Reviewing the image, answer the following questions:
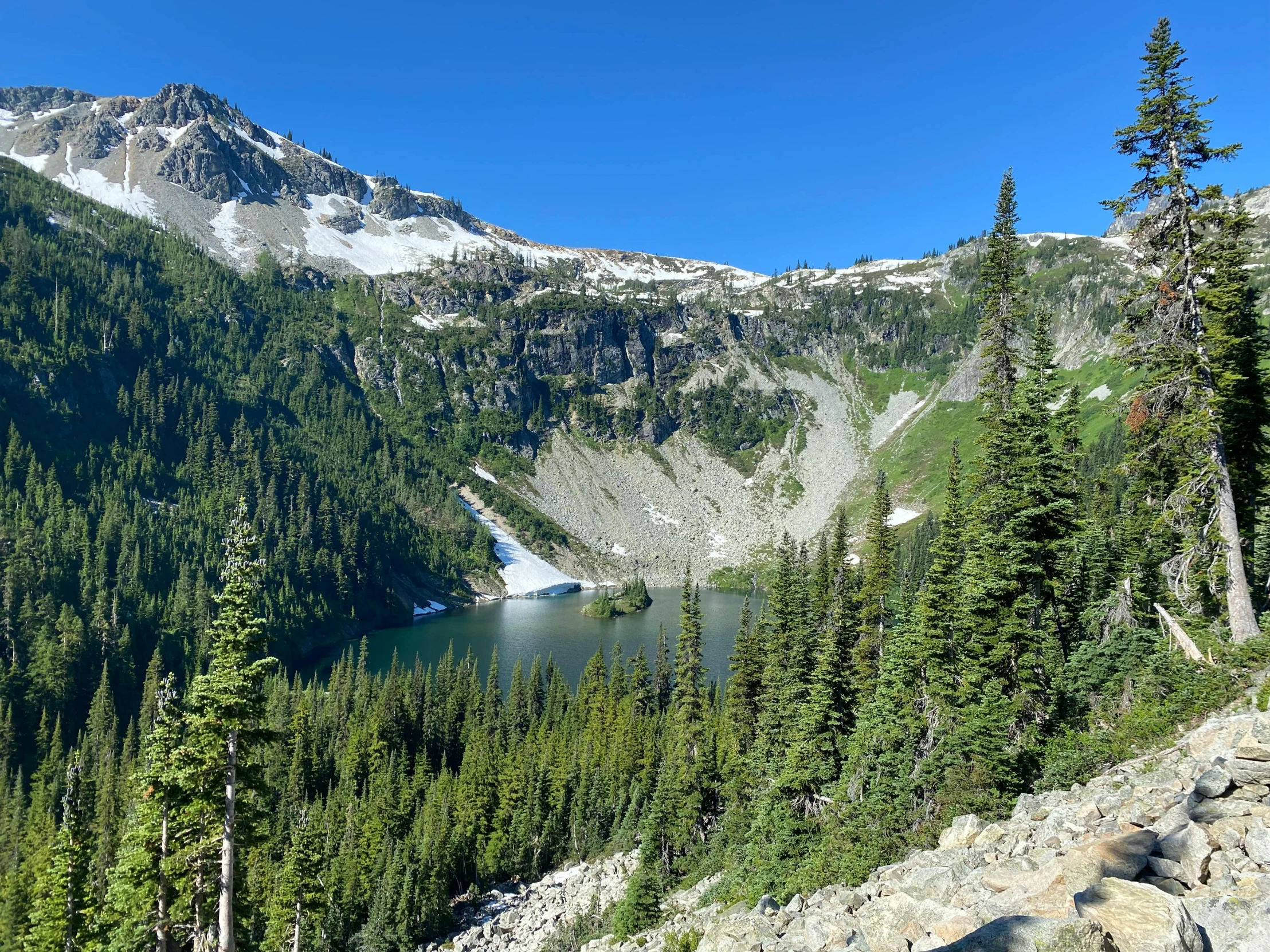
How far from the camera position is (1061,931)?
6078 millimetres

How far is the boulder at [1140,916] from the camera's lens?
5832 mm

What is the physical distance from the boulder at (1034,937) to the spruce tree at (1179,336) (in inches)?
628

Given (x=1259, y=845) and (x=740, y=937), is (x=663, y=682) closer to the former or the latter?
(x=740, y=937)

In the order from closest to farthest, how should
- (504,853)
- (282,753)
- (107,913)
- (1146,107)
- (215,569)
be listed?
(1146,107) < (107,913) < (504,853) < (282,753) < (215,569)

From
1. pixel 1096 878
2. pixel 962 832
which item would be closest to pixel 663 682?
pixel 962 832

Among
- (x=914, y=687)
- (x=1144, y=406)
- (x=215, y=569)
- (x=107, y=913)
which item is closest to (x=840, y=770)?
(x=914, y=687)

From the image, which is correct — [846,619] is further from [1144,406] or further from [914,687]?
[1144,406]

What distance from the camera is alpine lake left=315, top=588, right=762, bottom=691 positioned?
4862 inches

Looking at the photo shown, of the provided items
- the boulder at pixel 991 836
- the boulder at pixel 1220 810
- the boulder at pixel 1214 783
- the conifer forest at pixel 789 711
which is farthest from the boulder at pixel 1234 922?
the conifer forest at pixel 789 711

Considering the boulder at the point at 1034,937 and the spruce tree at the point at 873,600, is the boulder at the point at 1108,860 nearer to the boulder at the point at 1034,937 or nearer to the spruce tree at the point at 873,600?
the boulder at the point at 1034,937

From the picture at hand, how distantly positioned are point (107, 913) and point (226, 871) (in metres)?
12.0

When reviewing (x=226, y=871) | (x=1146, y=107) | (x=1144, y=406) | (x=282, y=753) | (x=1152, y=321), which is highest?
(x=1146, y=107)

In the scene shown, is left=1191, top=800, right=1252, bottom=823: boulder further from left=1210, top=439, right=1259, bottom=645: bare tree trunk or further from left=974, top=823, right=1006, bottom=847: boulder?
left=1210, top=439, right=1259, bottom=645: bare tree trunk

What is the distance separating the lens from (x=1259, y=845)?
24.7 feet
